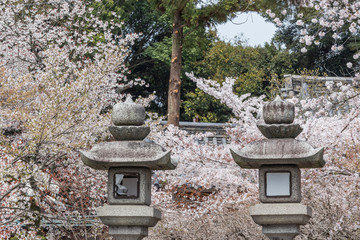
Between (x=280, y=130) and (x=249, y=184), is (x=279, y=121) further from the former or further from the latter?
(x=249, y=184)

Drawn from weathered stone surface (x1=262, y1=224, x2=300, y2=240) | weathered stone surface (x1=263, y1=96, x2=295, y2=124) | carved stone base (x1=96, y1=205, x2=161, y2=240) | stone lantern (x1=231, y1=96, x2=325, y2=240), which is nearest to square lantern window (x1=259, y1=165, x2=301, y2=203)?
stone lantern (x1=231, y1=96, x2=325, y2=240)

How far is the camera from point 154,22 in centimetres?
2184

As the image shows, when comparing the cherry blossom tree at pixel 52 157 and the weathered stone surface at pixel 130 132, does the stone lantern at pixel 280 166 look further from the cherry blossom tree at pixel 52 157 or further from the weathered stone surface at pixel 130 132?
the cherry blossom tree at pixel 52 157

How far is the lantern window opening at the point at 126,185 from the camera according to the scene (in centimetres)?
501

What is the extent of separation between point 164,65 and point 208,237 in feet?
50.1

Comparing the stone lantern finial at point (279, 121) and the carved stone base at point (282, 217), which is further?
the stone lantern finial at point (279, 121)

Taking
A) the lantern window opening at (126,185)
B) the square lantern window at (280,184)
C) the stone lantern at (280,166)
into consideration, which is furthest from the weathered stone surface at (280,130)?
the lantern window opening at (126,185)

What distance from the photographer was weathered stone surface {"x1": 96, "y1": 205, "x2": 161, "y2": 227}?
4.88 meters

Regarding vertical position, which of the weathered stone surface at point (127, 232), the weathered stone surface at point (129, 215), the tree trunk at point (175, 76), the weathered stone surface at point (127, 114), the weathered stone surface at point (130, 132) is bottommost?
the weathered stone surface at point (127, 232)

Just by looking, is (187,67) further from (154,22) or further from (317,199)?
(317,199)

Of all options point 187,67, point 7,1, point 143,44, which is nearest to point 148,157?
point 7,1

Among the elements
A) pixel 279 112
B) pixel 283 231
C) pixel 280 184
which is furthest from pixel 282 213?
pixel 279 112

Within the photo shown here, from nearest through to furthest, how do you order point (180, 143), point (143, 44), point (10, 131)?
point (180, 143) < point (10, 131) < point (143, 44)

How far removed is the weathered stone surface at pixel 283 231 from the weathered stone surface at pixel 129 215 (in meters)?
1.09
